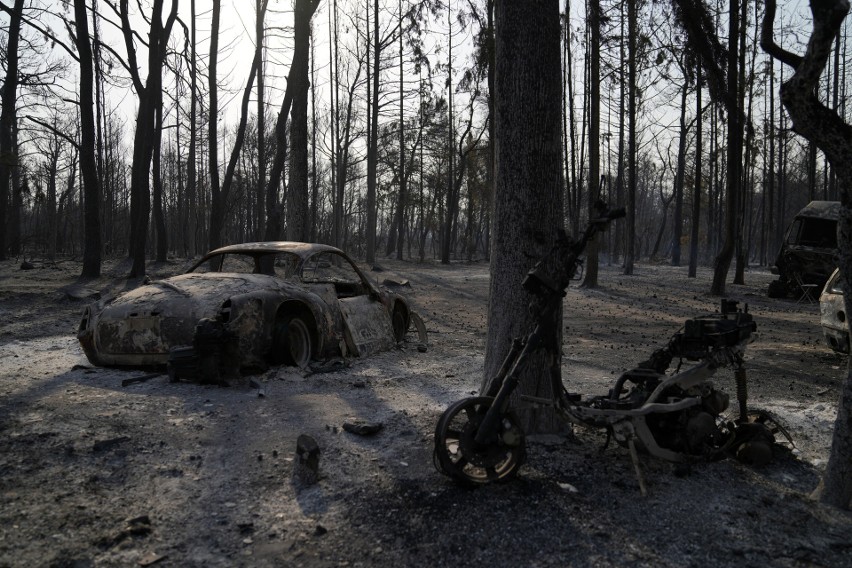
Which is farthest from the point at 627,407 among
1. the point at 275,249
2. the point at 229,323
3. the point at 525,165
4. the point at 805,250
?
the point at 805,250

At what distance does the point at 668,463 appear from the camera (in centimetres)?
402

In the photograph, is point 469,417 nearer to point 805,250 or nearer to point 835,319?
point 835,319

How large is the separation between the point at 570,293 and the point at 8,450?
15.8 meters

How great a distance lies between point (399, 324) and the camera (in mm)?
8938

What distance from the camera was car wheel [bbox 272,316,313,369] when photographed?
262 inches

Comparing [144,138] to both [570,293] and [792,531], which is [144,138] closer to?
[570,293]

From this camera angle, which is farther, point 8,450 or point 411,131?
point 411,131

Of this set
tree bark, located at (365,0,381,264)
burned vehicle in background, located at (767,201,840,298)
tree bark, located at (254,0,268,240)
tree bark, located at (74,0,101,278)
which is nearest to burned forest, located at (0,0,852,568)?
tree bark, located at (74,0,101,278)

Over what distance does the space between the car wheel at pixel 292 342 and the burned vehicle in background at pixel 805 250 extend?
1572 cm

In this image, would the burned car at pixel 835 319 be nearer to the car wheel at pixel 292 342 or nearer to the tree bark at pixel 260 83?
the car wheel at pixel 292 342

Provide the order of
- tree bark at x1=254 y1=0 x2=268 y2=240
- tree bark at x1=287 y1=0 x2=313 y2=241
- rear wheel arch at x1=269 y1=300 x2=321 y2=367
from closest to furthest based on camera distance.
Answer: rear wheel arch at x1=269 y1=300 x2=321 y2=367
tree bark at x1=287 y1=0 x2=313 y2=241
tree bark at x1=254 y1=0 x2=268 y2=240

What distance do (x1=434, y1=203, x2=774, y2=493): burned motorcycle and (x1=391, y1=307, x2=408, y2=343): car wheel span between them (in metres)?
4.79

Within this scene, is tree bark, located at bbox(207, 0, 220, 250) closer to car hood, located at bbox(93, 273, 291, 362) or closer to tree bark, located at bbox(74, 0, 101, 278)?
tree bark, located at bbox(74, 0, 101, 278)

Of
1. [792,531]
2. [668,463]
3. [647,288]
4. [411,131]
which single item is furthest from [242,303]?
[411,131]
